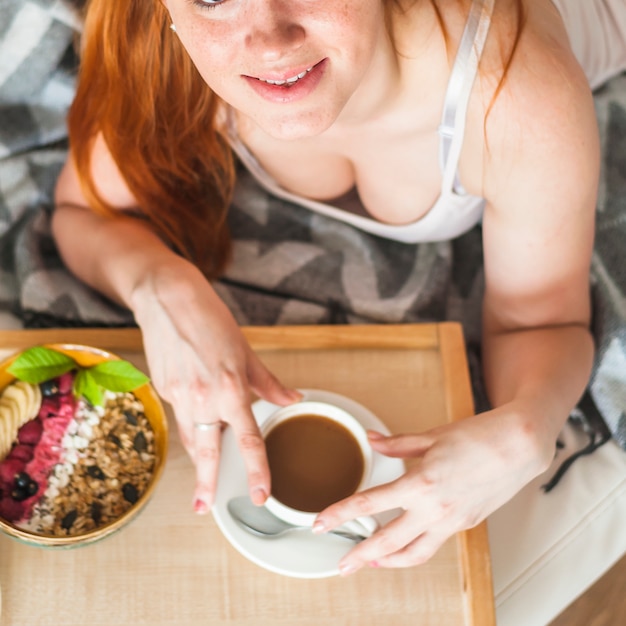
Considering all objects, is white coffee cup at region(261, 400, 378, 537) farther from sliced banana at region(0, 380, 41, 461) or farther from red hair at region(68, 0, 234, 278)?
red hair at region(68, 0, 234, 278)

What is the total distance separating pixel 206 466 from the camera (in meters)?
0.84

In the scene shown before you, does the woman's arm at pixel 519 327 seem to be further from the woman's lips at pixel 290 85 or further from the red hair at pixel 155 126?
the red hair at pixel 155 126

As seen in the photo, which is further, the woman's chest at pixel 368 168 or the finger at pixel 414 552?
the woman's chest at pixel 368 168

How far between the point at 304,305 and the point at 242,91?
1.48 feet

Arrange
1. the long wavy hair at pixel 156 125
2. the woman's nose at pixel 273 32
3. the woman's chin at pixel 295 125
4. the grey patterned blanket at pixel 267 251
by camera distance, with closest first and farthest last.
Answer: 1. the woman's nose at pixel 273 32
2. the woman's chin at pixel 295 125
3. the long wavy hair at pixel 156 125
4. the grey patterned blanket at pixel 267 251

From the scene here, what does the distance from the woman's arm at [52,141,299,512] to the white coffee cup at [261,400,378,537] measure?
22mm

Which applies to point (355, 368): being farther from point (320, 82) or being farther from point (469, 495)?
point (320, 82)

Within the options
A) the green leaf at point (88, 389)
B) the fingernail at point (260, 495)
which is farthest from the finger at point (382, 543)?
the green leaf at point (88, 389)

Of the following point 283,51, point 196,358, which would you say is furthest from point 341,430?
point 283,51

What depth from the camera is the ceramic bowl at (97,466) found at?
0.81m

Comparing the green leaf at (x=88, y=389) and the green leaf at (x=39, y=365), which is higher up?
the green leaf at (x=39, y=365)

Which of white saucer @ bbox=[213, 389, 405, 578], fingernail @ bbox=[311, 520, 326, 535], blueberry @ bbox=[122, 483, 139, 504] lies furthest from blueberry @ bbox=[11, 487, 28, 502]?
fingernail @ bbox=[311, 520, 326, 535]

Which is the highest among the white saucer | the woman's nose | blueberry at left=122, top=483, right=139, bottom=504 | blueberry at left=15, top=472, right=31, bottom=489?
the woman's nose

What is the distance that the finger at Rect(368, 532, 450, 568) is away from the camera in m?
0.81
